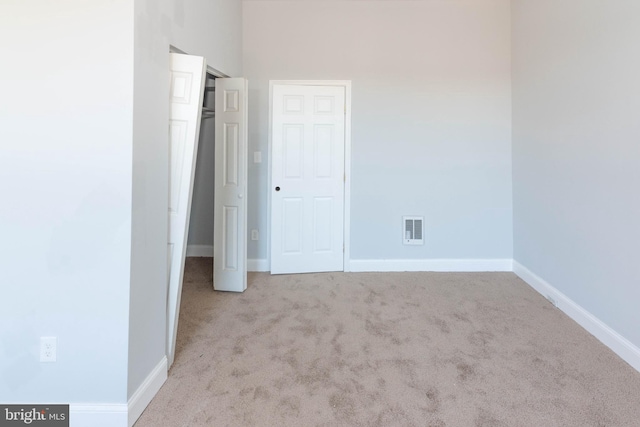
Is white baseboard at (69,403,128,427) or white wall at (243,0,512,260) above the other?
white wall at (243,0,512,260)

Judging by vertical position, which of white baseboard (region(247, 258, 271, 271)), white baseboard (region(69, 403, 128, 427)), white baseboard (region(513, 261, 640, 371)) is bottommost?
white baseboard (region(69, 403, 128, 427))

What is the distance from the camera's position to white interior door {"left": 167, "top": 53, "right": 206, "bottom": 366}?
2.01 m

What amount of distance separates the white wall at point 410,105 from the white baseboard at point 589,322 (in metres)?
0.67

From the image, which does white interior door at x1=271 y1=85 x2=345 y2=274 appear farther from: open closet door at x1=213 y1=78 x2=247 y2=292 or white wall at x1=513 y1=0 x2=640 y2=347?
white wall at x1=513 y1=0 x2=640 y2=347

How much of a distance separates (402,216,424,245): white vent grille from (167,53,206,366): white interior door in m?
2.59

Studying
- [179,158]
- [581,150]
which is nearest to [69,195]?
[179,158]

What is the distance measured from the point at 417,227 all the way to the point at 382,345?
189cm

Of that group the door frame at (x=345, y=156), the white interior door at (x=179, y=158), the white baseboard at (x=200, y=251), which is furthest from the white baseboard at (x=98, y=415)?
the white baseboard at (x=200, y=251)

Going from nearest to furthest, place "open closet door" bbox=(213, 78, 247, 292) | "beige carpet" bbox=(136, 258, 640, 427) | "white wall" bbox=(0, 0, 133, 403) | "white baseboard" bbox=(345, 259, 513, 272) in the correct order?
"white wall" bbox=(0, 0, 133, 403) → "beige carpet" bbox=(136, 258, 640, 427) → "open closet door" bbox=(213, 78, 247, 292) → "white baseboard" bbox=(345, 259, 513, 272)

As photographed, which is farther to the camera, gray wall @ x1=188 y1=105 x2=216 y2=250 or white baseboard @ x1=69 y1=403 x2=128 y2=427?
gray wall @ x1=188 y1=105 x2=216 y2=250

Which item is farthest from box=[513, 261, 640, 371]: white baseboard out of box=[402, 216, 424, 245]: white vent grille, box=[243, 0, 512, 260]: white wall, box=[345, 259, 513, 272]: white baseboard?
box=[402, 216, 424, 245]: white vent grille

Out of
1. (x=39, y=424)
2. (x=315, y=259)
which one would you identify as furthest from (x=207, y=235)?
(x=39, y=424)

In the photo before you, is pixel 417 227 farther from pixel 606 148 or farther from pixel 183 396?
pixel 183 396

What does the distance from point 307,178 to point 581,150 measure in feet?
8.28
